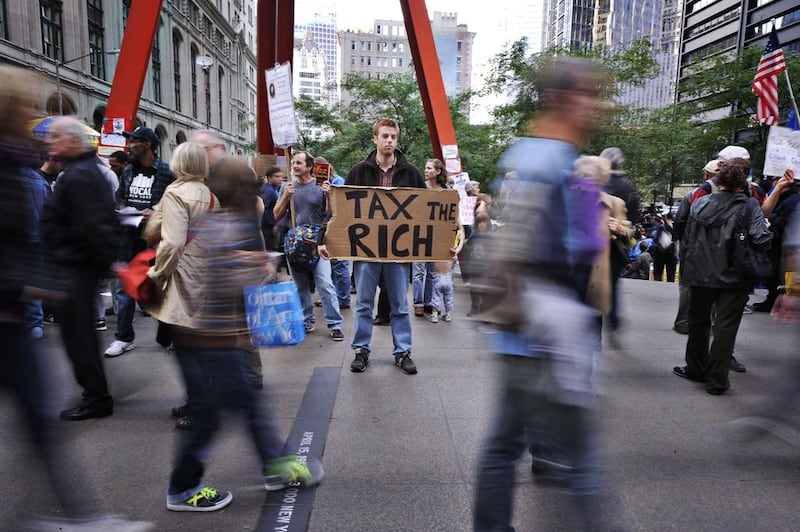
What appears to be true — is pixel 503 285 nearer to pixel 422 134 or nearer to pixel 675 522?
pixel 675 522

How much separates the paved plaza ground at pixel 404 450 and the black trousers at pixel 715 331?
0.20 m

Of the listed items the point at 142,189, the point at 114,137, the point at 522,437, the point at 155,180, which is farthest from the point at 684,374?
the point at 114,137

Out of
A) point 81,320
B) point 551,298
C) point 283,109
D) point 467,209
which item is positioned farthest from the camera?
point 467,209

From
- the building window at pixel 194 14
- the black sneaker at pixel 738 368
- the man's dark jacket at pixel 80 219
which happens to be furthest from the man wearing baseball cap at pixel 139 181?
the building window at pixel 194 14

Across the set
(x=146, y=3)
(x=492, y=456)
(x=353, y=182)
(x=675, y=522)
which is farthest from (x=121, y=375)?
(x=146, y=3)

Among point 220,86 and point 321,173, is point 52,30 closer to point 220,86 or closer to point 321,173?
point 321,173

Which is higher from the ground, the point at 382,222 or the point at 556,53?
the point at 556,53

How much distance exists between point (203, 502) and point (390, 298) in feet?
8.55

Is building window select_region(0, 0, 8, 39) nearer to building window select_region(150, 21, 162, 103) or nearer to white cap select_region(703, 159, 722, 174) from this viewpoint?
building window select_region(150, 21, 162, 103)

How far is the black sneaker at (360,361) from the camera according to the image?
16.6 feet

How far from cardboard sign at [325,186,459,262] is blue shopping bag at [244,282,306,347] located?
220cm

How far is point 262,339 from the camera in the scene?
2.63 meters

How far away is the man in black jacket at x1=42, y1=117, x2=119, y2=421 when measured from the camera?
343 centimetres

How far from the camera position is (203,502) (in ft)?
9.07
